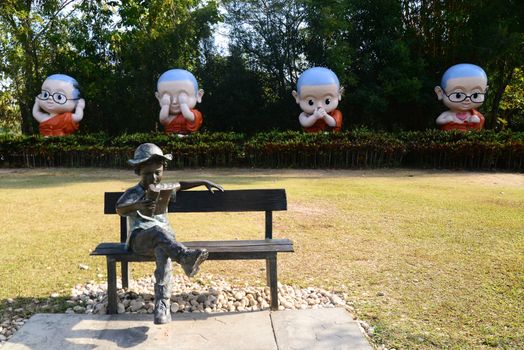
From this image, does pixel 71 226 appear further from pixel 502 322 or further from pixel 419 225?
pixel 502 322

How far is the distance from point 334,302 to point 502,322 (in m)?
1.12

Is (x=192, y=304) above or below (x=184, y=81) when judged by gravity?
below

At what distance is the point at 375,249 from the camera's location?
15.3 feet

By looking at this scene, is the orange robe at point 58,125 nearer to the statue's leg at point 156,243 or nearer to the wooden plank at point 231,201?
the wooden plank at point 231,201

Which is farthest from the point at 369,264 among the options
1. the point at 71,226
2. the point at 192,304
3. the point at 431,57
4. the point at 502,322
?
the point at 431,57

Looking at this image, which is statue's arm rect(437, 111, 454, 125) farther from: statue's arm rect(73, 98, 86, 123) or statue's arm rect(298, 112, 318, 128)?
statue's arm rect(73, 98, 86, 123)

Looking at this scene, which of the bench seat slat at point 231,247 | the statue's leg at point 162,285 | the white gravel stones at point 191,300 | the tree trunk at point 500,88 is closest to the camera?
the statue's leg at point 162,285

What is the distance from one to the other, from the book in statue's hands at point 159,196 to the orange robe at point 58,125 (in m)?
12.5

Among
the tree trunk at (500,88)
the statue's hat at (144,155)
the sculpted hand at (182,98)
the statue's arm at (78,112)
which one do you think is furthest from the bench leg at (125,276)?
the tree trunk at (500,88)

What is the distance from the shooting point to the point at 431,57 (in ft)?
53.9

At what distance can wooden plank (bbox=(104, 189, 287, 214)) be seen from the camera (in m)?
3.48

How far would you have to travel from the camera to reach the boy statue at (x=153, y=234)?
263 cm

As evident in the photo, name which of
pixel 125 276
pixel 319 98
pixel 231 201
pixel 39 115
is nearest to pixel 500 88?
pixel 319 98

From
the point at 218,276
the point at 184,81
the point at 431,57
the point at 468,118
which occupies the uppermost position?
the point at 431,57
